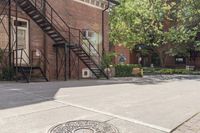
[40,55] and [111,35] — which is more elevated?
[111,35]

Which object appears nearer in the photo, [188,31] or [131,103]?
[131,103]

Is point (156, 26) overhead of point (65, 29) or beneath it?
overhead

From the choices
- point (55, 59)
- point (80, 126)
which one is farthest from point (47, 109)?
point (55, 59)

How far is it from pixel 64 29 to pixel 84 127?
12.9 m

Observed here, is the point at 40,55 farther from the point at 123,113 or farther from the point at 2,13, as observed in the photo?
the point at 123,113

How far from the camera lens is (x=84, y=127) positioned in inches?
210

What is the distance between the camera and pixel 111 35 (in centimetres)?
3319

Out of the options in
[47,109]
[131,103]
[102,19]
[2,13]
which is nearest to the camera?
[47,109]

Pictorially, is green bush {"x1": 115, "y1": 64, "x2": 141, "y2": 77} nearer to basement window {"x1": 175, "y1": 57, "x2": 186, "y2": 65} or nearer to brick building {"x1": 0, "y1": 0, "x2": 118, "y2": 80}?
brick building {"x1": 0, "y1": 0, "x2": 118, "y2": 80}

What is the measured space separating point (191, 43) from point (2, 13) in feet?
89.2

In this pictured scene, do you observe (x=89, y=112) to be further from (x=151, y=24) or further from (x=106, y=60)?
(x=151, y=24)

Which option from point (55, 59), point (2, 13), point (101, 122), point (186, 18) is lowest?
A: point (101, 122)

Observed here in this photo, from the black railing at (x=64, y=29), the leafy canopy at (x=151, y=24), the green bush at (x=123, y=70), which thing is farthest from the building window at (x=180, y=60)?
the black railing at (x=64, y=29)

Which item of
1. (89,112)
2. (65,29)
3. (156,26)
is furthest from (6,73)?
(156,26)
